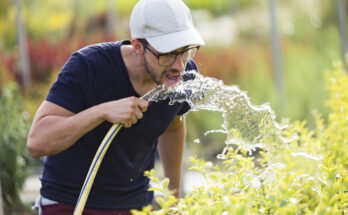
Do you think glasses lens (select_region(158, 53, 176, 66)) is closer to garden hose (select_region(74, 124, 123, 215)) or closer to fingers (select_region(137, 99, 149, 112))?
fingers (select_region(137, 99, 149, 112))

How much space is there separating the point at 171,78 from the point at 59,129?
49 cm

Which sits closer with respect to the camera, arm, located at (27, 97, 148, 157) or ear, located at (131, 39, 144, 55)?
arm, located at (27, 97, 148, 157)

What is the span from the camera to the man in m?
2.26

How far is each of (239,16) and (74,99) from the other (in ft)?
31.3

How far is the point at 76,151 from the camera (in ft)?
8.43

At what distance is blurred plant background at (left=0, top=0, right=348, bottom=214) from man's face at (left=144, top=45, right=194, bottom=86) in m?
2.25

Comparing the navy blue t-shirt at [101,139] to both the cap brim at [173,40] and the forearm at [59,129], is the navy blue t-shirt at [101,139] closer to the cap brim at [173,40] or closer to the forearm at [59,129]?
the forearm at [59,129]

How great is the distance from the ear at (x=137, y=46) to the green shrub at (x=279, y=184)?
0.54 m

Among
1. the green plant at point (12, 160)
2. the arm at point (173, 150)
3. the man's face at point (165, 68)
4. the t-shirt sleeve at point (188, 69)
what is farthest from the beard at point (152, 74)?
the green plant at point (12, 160)

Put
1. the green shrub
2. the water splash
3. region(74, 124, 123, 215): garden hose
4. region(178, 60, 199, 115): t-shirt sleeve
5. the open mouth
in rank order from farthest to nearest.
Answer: region(178, 60, 199, 115): t-shirt sleeve
the water splash
the open mouth
region(74, 124, 123, 215): garden hose
the green shrub

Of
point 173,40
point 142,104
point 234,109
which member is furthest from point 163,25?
point 234,109

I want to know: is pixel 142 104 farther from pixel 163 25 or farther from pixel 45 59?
pixel 45 59

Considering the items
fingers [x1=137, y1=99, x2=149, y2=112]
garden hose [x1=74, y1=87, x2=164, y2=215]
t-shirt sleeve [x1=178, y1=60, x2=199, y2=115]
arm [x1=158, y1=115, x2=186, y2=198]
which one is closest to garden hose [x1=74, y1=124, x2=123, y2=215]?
garden hose [x1=74, y1=87, x2=164, y2=215]

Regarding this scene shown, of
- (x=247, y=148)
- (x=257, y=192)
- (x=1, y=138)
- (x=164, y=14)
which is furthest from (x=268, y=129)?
(x=1, y=138)
